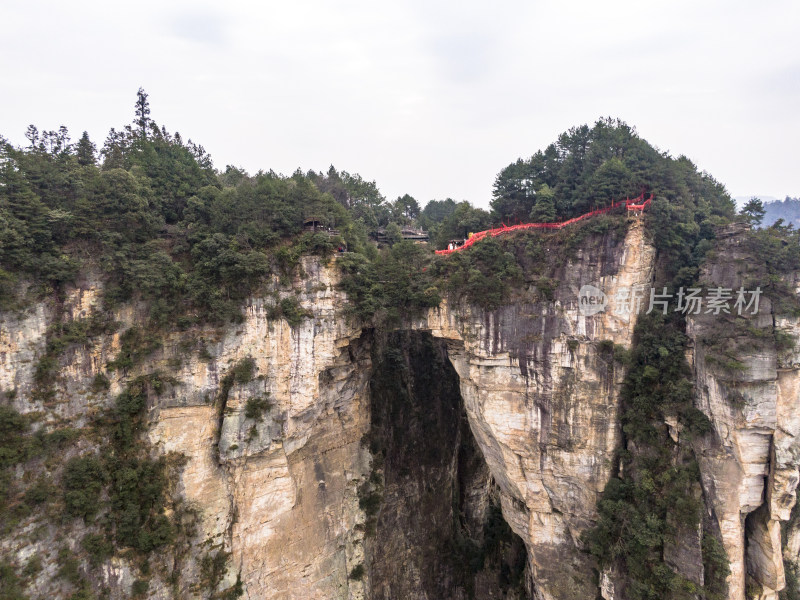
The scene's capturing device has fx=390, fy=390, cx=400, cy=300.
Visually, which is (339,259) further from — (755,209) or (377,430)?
(755,209)

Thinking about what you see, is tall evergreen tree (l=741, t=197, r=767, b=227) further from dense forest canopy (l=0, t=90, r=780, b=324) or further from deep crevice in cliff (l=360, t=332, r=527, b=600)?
deep crevice in cliff (l=360, t=332, r=527, b=600)

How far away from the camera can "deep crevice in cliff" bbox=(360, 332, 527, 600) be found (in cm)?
2044

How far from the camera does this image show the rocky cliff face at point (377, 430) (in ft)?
43.2

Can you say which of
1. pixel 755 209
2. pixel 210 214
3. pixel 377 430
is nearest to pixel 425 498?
pixel 377 430

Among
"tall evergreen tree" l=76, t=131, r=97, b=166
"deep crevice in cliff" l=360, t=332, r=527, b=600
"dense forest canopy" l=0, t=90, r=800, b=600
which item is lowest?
"deep crevice in cliff" l=360, t=332, r=527, b=600

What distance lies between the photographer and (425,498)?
2159 cm

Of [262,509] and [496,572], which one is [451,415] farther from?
[262,509]

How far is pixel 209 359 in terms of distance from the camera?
15688mm

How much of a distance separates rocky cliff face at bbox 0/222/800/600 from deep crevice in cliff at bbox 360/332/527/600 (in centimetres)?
16

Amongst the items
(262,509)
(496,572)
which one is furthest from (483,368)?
(496,572)

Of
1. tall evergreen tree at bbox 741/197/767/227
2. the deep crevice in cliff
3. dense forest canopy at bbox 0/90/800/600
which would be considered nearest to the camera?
dense forest canopy at bbox 0/90/800/600

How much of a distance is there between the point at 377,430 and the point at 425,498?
5.05 metres

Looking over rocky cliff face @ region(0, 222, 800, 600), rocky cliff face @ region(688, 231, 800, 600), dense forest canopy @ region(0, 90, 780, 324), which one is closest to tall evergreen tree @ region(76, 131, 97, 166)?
dense forest canopy @ region(0, 90, 780, 324)

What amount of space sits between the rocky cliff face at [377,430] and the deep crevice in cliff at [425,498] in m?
0.16
